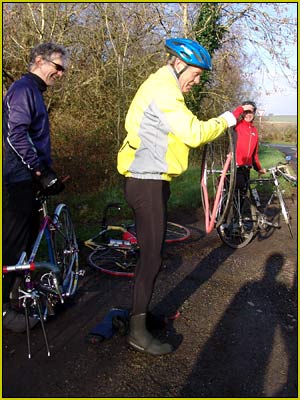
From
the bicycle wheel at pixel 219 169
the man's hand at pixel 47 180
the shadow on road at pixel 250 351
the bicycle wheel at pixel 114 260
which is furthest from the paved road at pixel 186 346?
the man's hand at pixel 47 180

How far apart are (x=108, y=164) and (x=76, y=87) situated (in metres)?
2.96

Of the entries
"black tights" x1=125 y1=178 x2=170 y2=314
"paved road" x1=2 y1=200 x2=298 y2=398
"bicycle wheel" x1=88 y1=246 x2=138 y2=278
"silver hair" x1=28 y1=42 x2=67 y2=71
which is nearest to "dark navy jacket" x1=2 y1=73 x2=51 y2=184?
"silver hair" x1=28 y1=42 x2=67 y2=71

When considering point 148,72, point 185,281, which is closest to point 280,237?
point 185,281

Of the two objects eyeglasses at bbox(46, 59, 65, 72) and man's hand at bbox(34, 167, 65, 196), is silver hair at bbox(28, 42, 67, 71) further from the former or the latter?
man's hand at bbox(34, 167, 65, 196)

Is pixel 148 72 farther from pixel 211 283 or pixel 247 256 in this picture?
pixel 211 283

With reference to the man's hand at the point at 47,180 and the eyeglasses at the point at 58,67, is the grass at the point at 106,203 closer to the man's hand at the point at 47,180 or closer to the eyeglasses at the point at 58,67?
the man's hand at the point at 47,180

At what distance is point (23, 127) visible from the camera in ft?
10.2

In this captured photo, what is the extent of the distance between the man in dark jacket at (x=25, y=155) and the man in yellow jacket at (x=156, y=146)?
77 centimetres

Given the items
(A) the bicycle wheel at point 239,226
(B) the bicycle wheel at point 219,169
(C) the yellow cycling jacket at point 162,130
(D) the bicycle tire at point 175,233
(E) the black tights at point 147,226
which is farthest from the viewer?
(A) the bicycle wheel at point 239,226

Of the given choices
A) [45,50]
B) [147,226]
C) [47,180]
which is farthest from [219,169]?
[45,50]

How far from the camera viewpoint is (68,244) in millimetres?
4223

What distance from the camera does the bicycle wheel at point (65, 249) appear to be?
3893mm

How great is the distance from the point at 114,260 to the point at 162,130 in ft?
8.66

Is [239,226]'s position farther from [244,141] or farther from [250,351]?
[250,351]
